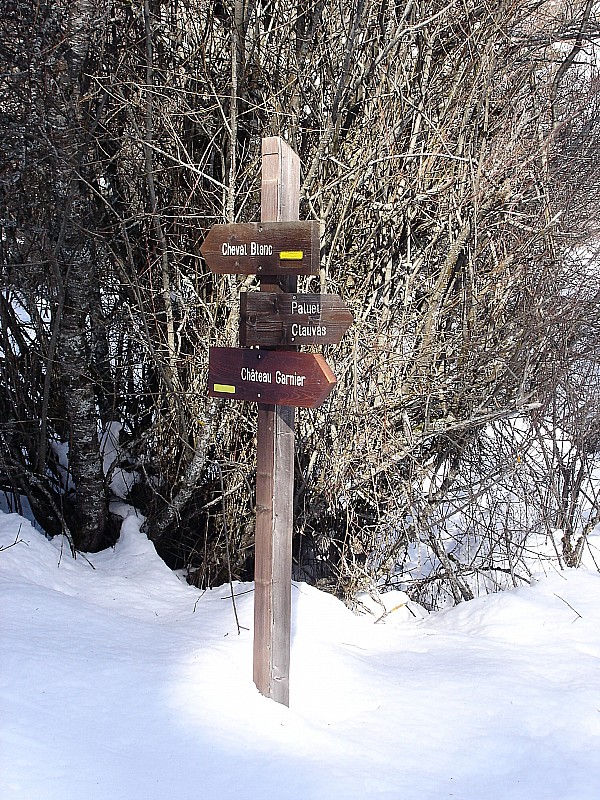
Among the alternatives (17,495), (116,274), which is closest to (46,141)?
(116,274)

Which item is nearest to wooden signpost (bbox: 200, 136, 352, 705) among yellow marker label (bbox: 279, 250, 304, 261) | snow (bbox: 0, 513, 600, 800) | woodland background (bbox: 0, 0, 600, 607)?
yellow marker label (bbox: 279, 250, 304, 261)

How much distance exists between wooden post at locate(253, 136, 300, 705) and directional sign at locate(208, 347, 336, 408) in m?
0.12

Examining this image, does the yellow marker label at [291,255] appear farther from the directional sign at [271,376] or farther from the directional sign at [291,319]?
the directional sign at [271,376]

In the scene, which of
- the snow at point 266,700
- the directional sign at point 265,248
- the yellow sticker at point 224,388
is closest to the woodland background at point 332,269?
the snow at point 266,700

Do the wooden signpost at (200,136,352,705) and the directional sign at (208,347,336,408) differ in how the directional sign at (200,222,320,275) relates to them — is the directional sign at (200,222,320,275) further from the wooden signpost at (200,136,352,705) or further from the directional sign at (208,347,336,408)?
the directional sign at (208,347,336,408)

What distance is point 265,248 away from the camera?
11.0ft

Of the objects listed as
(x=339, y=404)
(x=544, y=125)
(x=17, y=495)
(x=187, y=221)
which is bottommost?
(x=17, y=495)

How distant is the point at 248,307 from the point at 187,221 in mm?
2152

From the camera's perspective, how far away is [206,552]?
17.9 feet

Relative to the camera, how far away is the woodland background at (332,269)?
492 centimetres

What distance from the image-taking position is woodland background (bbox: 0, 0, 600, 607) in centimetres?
492

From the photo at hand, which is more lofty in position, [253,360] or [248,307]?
[248,307]

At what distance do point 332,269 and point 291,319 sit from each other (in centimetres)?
213

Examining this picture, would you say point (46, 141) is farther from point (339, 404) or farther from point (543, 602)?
point (543, 602)
